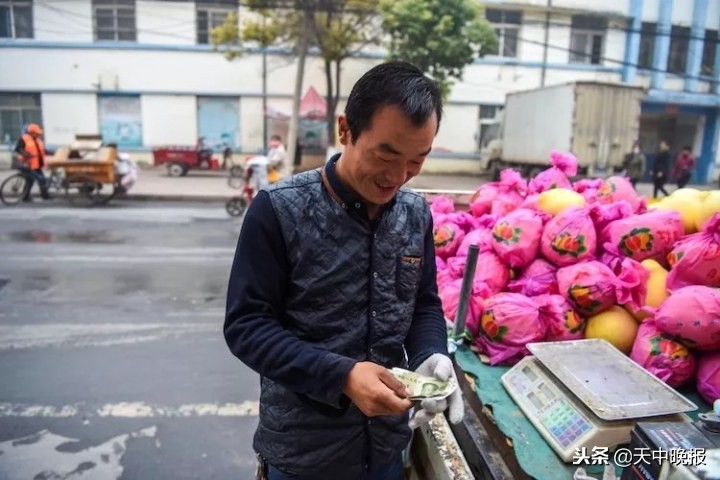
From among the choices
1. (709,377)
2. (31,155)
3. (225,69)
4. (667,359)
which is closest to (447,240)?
(667,359)

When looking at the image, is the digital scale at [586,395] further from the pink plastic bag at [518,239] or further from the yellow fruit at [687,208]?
the yellow fruit at [687,208]

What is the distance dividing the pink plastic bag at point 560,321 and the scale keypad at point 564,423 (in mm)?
570

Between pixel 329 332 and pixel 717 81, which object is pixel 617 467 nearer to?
pixel 329 332

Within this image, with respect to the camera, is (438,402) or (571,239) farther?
(571,239)

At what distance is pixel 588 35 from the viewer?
67.8 feet

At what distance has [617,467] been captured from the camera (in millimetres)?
1559

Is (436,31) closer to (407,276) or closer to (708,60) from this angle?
(708,60)

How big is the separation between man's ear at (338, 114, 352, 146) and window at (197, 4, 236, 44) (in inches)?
800

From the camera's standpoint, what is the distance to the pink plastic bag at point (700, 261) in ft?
7.04

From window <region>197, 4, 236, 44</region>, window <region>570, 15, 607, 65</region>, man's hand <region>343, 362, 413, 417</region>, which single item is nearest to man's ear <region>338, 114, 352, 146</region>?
man's hand <region>343, 362, 413, 417</region>

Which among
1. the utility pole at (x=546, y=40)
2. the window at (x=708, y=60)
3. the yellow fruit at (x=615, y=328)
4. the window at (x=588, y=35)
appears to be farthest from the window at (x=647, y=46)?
the yellow fruit at (x=615, y=328)

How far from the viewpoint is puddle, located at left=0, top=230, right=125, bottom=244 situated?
26.5 ft

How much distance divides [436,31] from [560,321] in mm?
14393

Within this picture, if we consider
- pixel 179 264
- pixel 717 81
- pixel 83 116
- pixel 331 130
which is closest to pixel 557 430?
pixel 179 264
